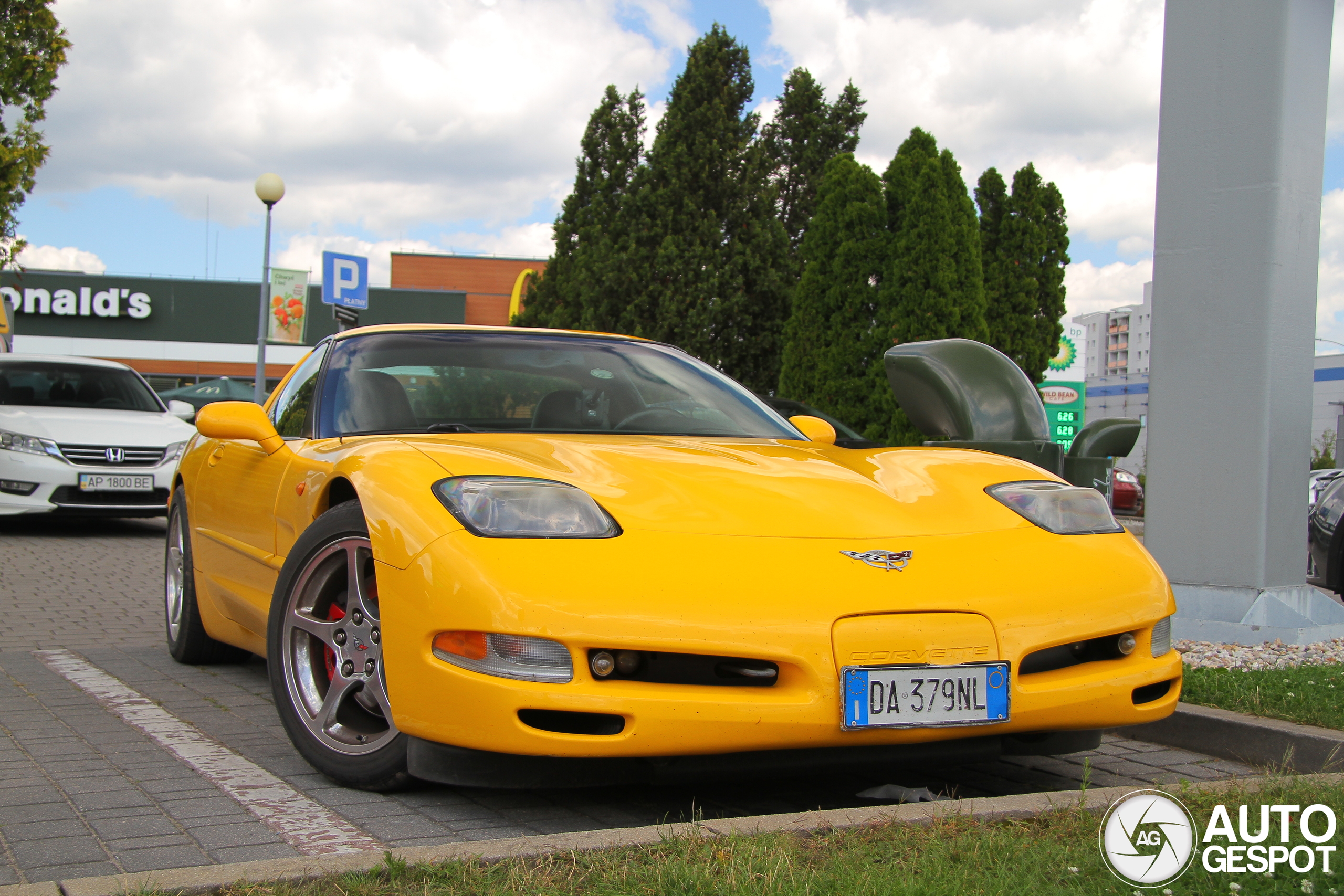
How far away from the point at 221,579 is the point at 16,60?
13394 mm

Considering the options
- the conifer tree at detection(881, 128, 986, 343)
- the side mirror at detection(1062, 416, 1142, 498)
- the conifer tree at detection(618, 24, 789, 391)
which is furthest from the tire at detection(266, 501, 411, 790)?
the conifer tree at detection(618, 24, 789, 391)

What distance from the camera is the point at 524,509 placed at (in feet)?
9.62

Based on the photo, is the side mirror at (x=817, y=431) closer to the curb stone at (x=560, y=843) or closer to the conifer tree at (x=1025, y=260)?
the curb stone at (x=560, y=843)

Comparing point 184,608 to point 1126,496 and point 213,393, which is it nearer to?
point 1126,496

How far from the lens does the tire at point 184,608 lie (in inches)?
201

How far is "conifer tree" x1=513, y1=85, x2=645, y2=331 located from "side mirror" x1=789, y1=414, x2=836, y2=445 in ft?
58.8

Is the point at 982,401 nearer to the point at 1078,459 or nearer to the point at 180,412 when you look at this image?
the point at 1078,459

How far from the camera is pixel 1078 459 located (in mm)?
6473

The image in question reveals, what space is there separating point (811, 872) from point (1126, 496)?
20.8 meters

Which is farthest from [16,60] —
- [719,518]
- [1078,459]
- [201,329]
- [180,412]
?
[201,329]

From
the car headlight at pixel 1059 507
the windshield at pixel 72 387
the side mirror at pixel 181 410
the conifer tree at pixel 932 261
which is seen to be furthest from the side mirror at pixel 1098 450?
the conifer tree at pixel 932 261

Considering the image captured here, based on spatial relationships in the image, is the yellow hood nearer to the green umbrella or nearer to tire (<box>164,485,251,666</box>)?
tire (<box>164,485,251,666</box>)

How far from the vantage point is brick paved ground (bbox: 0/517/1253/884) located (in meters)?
2.72

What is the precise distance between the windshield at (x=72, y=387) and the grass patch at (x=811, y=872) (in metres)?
10.5
